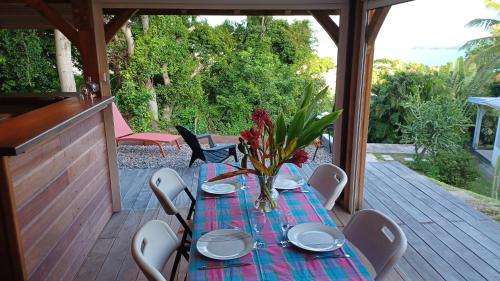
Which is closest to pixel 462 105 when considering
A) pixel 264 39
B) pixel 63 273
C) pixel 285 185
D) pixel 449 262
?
pixel 264 39

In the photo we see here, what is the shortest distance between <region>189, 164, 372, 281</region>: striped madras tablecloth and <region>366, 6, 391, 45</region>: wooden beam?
168 centimetres

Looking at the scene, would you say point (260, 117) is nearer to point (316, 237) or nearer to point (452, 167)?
point (316, 237)

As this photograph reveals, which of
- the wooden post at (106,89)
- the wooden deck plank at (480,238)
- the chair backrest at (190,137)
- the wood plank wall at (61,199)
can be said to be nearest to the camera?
the wood plank wall at (61,199)

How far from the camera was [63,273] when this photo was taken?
236cm

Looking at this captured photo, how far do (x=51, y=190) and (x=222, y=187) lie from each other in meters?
1.02

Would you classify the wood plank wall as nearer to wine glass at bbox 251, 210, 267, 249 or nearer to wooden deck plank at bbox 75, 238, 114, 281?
wooden deck plank at bbox 75, 238, 114, 281

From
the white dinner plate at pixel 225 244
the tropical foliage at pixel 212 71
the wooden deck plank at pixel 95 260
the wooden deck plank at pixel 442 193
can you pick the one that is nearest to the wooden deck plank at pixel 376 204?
the wooden deck plank at pixel 442 193

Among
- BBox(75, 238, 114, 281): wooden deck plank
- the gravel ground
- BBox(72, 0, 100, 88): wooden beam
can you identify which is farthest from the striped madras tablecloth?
the gravel ground

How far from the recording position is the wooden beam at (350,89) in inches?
127

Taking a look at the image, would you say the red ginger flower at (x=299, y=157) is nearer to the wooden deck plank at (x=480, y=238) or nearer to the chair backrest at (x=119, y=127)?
the wooden deck plank at (x=480, y=238)

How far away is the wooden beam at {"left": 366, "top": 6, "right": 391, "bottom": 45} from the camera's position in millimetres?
2867

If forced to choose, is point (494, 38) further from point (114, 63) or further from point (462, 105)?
point (114, 63)

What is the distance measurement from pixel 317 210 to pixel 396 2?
1651 millimetres

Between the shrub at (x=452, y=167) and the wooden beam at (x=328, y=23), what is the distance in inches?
151
